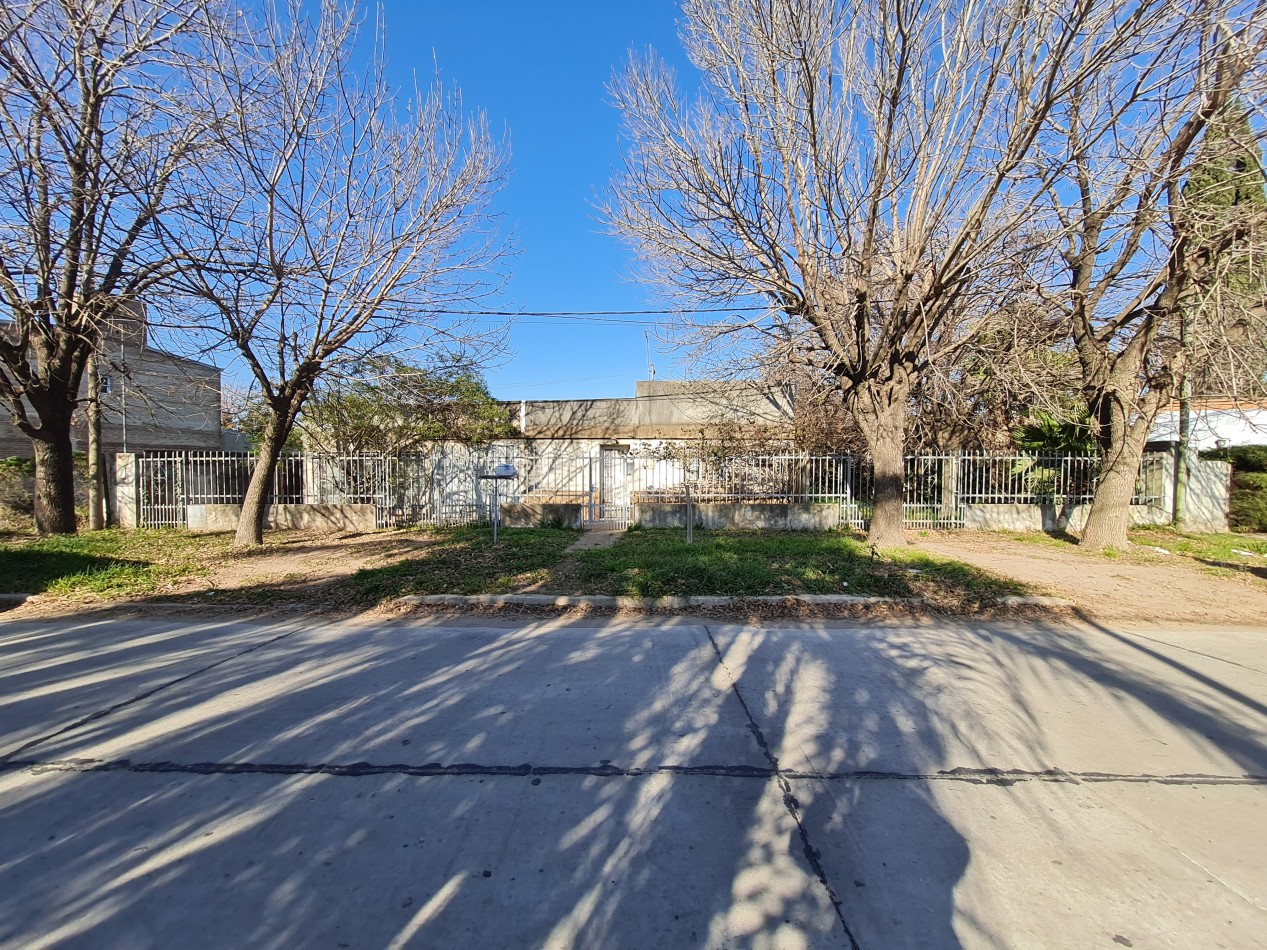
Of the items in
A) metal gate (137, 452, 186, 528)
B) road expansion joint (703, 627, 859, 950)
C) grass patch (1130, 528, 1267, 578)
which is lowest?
grass patch (1130, 528, 1267, 578)

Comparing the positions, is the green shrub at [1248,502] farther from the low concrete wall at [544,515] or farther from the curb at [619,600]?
the low concrete wall at [544,515]

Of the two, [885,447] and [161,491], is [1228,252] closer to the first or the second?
[885,447]

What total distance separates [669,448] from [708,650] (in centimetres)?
1081

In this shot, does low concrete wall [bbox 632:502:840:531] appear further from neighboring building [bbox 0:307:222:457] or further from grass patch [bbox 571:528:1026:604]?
neighboring building [bbox 0:307:222:457]

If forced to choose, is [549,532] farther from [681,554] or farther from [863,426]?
[863,426]

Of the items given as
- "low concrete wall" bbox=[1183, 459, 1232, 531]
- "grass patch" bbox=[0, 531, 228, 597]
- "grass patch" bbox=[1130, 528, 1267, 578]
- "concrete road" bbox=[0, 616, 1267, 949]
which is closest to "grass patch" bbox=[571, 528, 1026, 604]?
"concrete road" bbox=[0, 616, 1267, 949]

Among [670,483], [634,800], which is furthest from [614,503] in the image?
[634,800]

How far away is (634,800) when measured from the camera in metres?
3.04

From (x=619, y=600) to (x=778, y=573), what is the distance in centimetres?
A: 230

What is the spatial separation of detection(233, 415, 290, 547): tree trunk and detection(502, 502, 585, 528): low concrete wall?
197 inches

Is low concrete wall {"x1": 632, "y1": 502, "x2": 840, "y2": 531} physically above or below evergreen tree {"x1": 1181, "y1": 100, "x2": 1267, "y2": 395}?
below

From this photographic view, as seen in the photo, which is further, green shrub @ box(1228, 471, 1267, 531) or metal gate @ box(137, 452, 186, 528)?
metal gate @ box(137, 452, 186, 528)

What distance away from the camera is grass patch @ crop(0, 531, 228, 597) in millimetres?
7840

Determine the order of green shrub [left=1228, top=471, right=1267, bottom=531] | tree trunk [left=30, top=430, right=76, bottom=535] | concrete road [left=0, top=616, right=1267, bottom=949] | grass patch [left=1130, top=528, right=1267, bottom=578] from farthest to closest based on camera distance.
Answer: green shrub [left=1228, top=471, right=1267, bottom=531] → tree trunk [left=30, top=430, right=76, bottom=535] → grass patch [left=1130, top=528, right=1267, bottom=578] → concrete road [left=0, top=616, right=1267, bottom=949]
